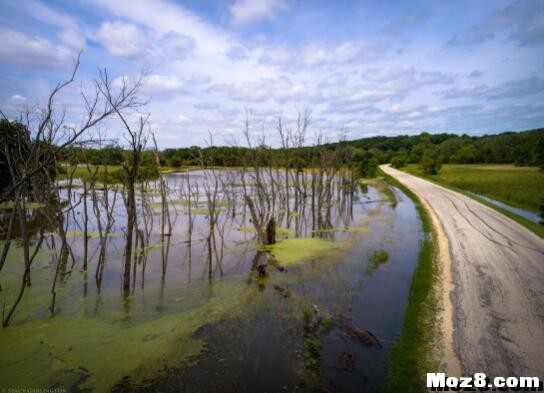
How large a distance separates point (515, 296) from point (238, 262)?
990 cm

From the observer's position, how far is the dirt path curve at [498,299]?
653 centimetres

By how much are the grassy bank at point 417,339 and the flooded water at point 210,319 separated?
0.24 meters

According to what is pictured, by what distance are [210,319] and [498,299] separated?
26.4 ft

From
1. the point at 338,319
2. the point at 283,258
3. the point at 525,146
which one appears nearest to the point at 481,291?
the point at 338,319

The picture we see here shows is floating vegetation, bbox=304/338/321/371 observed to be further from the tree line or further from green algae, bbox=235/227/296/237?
the tree line

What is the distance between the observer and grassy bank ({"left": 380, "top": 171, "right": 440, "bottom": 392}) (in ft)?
20.5

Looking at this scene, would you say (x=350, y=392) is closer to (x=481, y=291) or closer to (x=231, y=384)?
(x=231, y=384)

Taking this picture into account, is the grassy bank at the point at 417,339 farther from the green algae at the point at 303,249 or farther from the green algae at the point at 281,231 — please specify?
the green algae at the point at 281,231

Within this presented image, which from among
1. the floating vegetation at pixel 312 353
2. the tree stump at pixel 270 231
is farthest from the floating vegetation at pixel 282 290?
the tree stump at pixel 270 231

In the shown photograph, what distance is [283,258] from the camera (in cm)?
1452

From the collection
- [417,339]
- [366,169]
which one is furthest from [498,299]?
[366,169]

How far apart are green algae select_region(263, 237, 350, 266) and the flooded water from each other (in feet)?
0.31

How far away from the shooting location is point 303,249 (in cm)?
1599

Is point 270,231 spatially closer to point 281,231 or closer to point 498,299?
point 281,231
